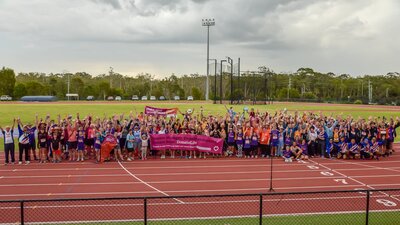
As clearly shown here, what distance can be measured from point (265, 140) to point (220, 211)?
9.38m

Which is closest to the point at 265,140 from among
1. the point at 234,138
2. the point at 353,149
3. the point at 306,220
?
the point at 234,138

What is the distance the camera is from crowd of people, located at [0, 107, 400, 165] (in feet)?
60.5

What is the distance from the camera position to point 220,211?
1065 cm

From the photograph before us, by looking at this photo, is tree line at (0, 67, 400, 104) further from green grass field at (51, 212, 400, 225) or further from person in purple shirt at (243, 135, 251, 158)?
green grass field at (51, 212, 400, 225)

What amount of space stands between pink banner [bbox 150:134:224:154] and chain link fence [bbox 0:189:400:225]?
307 inches

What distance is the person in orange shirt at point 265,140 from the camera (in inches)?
767

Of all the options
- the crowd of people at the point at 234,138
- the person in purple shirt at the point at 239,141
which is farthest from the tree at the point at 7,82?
the person in purple shirt at the point at 239,141

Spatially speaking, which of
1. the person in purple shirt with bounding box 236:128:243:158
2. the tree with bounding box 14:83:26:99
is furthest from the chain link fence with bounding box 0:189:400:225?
the tree with bounding box 14:83:26:99

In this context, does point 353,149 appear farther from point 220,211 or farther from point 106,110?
point 106,110

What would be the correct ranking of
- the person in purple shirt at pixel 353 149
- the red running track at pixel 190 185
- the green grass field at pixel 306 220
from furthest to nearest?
1. the person in purple shirt at pixel 353 149
2. the red running track at pixel 190 185
3. the green grass field at pixel 306 220

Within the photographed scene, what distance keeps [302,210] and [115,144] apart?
9.94 metres

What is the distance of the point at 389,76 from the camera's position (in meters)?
136

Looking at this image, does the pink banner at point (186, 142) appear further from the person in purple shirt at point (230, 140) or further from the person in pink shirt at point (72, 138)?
the person in pink shirt at point (72, 138)

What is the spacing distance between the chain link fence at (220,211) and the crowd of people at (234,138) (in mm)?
7173
